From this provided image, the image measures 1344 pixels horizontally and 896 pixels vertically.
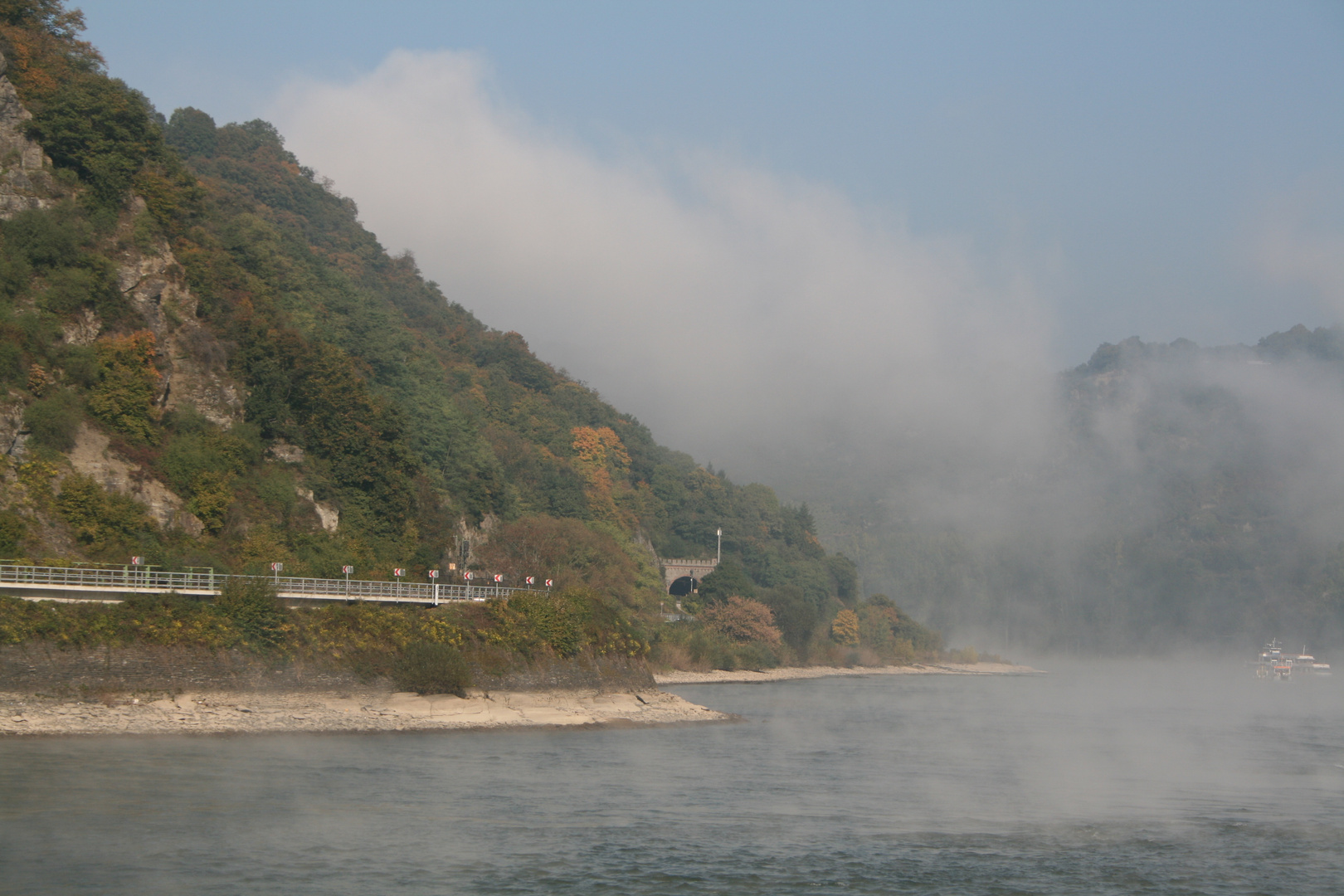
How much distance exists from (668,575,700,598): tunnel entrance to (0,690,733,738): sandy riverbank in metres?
103

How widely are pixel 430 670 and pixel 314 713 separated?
7.57 m

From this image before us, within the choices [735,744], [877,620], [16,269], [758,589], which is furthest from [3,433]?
[877,620]

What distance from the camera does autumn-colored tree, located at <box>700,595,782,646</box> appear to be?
521 ft

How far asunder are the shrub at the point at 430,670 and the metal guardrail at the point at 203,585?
15.5 feet

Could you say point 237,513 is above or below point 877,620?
above

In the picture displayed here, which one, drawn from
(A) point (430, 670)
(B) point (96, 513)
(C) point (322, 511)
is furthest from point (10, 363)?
(A) point (430, 670)

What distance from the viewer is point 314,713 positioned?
62062 mm

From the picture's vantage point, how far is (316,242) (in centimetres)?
19862

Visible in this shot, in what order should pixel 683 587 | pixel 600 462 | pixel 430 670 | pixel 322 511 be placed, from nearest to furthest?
pixel 430 670
pixel 322 511
pixel 600 462
pixel 683 587

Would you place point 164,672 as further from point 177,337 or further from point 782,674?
point 782,674

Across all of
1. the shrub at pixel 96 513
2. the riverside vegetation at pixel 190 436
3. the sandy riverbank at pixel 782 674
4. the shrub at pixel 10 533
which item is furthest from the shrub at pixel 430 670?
the sandy riverbank at pixel 782 674

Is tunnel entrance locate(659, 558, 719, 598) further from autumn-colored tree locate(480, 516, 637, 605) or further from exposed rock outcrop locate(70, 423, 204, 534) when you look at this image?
exposed rock outcrop locate(70, 423, 204, 534)

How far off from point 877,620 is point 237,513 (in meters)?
143

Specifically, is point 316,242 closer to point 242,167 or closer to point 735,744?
point 242,167
